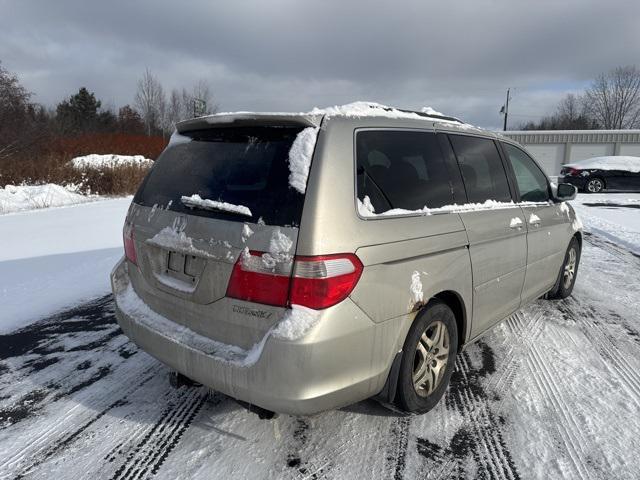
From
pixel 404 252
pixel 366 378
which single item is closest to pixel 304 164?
pixel 404 252

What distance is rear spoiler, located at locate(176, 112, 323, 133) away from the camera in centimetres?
228

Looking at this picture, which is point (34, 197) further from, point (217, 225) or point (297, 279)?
point (297, 279)

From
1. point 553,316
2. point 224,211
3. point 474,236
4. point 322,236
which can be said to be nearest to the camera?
point 322,236

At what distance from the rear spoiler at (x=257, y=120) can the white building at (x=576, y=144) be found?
111ft

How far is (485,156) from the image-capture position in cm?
352

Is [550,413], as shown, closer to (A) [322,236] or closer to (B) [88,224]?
(A) [322,236]

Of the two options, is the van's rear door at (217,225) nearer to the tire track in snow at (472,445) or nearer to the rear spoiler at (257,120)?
the rear spoiler at (257,120)

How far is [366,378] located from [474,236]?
4.25 feet

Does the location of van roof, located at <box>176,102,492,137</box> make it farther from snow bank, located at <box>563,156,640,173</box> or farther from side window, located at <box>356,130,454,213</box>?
snow bank, located at <box>563,156,640,173</box>

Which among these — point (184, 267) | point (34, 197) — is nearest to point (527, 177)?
point (184, 267)

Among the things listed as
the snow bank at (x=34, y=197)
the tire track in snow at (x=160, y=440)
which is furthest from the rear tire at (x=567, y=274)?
the snow bank at (x=34, y=197)

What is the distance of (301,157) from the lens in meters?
2.18

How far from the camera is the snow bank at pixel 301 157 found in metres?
2.13

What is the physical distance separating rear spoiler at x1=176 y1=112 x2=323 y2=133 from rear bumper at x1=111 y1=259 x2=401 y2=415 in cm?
95
